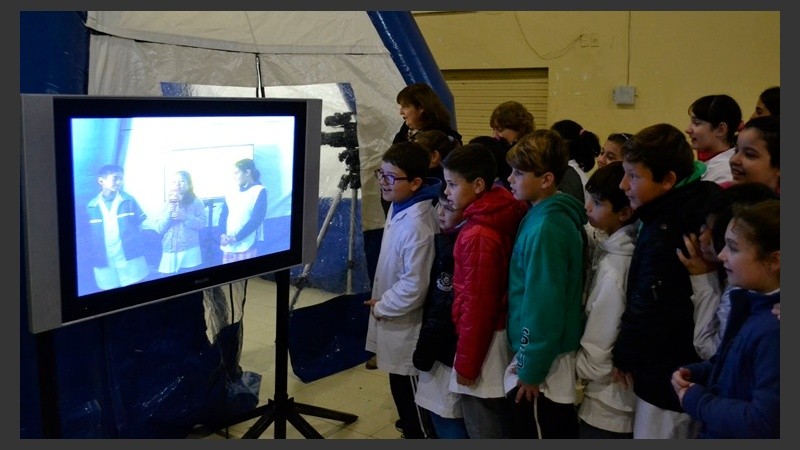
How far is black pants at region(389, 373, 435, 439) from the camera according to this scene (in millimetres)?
3008

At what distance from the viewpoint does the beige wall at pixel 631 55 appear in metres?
5.84

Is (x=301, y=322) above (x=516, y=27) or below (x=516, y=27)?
below

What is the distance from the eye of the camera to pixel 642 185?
2141 millimetres

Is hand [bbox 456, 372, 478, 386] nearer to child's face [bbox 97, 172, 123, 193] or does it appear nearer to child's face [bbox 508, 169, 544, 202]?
child's face [bbox 508, 169, 544, 202]

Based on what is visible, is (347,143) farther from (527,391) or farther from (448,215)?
(527,391)

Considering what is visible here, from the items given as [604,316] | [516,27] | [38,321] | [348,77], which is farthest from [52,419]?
[516,27]

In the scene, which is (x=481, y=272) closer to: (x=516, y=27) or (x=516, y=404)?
(x=516, y=404)

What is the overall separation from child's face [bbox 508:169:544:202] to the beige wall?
14.0 ft

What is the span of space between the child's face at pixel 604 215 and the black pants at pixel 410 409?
1.05 meters

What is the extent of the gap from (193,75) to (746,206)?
2.49m

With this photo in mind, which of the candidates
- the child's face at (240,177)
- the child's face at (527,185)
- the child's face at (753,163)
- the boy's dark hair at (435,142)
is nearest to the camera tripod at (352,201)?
the boy's dark hair at (435,142)

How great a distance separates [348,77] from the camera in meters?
4.14

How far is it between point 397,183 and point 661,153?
3.61 feet

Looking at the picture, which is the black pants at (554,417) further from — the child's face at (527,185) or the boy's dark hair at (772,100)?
the boy's dark hair at (772,100)
